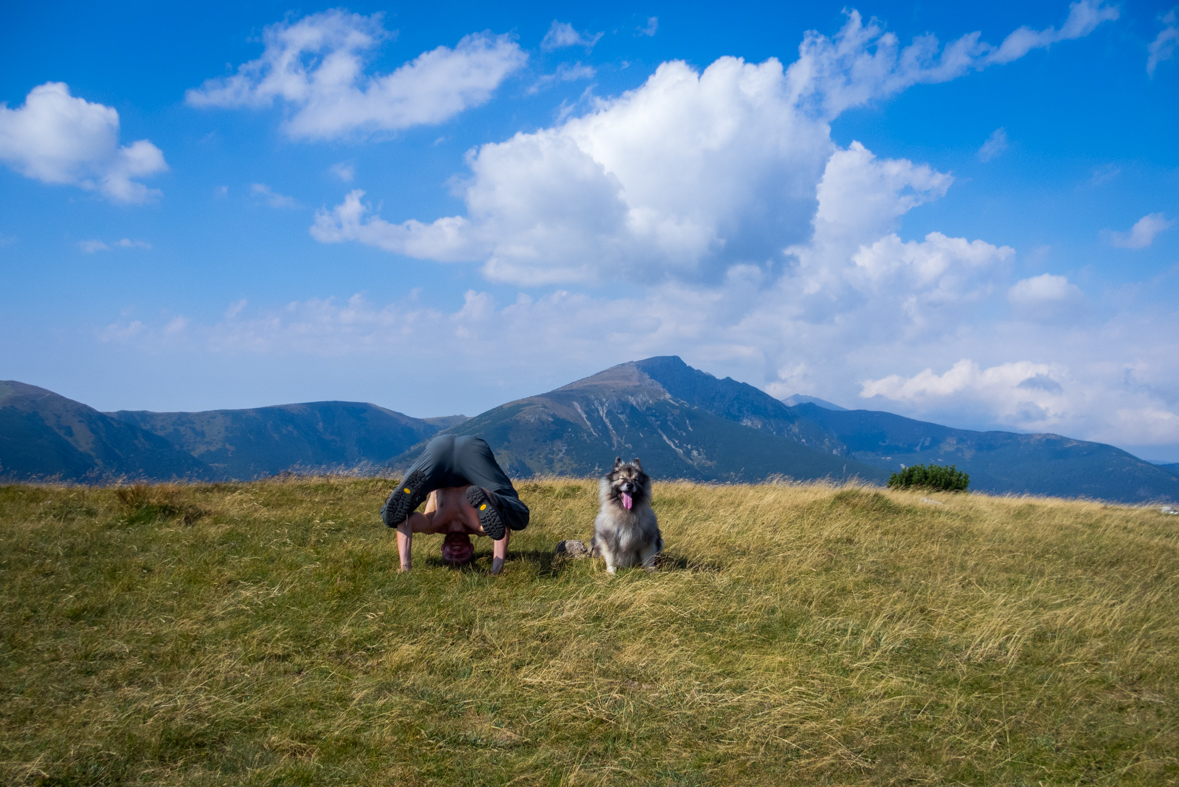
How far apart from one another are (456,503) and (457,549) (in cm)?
79

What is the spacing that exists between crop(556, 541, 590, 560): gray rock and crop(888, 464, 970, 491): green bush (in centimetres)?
2022

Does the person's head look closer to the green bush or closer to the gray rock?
the gray rock

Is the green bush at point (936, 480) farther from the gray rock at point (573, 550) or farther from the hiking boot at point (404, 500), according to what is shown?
the hiking boot at point (404, 500)

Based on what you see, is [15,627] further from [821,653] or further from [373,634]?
[821,653]

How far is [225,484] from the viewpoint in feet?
53.8

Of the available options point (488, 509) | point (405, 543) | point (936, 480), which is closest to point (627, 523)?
point (488, 509)

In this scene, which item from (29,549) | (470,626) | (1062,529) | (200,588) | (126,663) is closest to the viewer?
(126,663)

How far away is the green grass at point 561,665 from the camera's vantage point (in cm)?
429

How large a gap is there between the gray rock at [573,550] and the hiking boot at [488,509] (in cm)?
187

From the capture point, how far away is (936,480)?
25.3 m

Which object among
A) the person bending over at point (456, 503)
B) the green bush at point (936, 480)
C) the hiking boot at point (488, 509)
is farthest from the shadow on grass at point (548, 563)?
the green bush at point (936, 480)

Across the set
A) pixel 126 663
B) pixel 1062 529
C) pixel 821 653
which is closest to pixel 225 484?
pixel 126 663

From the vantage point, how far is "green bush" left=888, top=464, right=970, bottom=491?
82.1 feet

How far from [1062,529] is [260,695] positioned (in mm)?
17389
